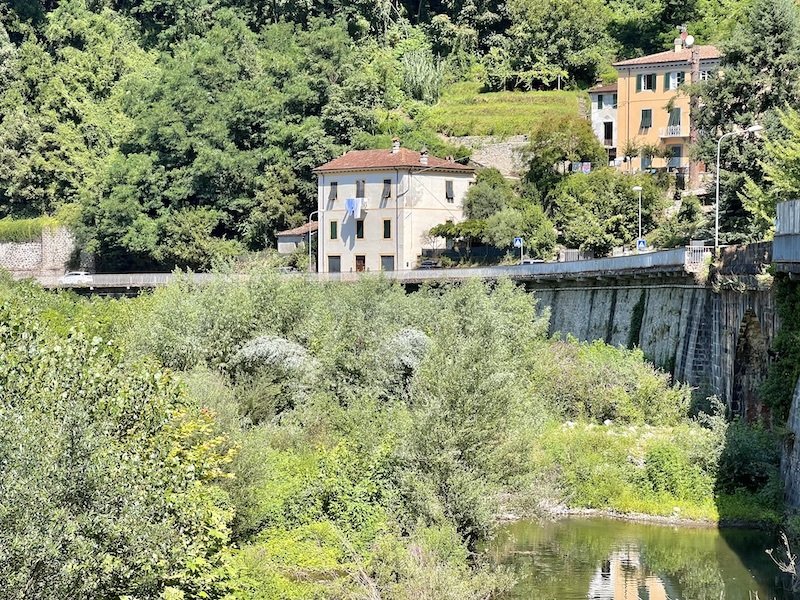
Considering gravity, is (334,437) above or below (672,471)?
above

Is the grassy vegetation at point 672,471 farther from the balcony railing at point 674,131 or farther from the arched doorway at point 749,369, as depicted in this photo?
the balcony railing at point 674,131

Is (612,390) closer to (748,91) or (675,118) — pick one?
(748,91)

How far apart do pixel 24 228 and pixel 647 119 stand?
47.6 m

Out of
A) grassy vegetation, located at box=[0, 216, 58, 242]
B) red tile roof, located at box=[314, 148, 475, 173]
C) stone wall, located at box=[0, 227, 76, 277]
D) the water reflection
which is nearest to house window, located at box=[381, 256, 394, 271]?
red tile roof, located at box=[314, 148, 475, 173]

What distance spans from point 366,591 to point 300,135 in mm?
70729

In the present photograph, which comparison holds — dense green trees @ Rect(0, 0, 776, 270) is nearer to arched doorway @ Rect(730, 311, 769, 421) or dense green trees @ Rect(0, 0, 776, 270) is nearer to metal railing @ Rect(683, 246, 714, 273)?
metal railing @ Rect(683, 246, 714, 273)

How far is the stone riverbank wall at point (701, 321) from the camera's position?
42.6 m

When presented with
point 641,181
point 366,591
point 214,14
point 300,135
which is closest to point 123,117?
point 214,14

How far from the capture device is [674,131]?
89188mm

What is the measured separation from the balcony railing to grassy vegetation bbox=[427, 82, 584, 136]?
794 cm

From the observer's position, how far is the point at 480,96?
104 m

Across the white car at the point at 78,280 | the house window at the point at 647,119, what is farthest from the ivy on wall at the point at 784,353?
the white car at the point at 78,280

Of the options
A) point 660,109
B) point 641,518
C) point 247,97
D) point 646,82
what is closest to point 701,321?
point 641,518

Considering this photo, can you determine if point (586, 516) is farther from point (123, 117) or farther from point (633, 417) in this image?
point (123, 117)
